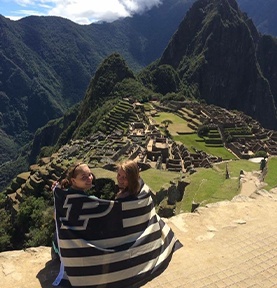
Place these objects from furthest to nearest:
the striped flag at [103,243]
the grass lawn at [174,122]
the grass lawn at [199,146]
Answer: the grass lawn at [174,122] → the grass lawn at [199,146] → the striped flag at [103,243]

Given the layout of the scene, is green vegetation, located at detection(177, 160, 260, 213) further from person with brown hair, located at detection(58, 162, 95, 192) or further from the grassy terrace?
person with brown hair, located at detection(58, 162, 95, 192)

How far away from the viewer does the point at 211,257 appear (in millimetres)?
5426

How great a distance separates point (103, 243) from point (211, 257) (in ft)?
5.68

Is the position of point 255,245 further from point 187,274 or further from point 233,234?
point 187,274

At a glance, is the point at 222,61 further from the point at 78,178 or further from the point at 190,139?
the point at 78,178

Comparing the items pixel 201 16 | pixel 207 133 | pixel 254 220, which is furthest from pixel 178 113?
pixel 201 16

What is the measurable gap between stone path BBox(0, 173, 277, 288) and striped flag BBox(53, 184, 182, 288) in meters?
0.31

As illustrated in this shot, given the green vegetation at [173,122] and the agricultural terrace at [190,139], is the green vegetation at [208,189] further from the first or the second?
the green vegetation at [173,122]

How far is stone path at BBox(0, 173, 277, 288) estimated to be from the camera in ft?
16.0

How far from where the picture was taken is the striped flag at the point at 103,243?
449cm

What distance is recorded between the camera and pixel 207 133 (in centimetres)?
4341

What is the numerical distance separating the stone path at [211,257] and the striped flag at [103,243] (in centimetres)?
31

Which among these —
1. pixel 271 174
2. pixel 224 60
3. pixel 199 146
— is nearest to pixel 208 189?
pixel 271 174

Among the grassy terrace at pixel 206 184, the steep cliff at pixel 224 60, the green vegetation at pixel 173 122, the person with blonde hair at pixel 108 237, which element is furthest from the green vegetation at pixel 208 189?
the steep cliff at pixel 224 60
